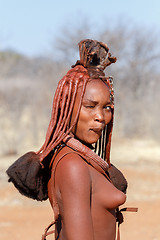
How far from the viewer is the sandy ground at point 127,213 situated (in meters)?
6.96

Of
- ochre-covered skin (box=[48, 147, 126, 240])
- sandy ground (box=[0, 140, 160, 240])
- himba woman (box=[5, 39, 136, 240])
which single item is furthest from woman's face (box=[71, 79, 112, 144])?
sandy ground (box=[0, 140, 160, 240])

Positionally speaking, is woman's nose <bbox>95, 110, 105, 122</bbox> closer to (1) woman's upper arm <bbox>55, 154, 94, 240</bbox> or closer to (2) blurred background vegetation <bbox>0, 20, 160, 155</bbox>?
(1) woman's upper arm <bbox>55, 154, 94, 240</bbox>

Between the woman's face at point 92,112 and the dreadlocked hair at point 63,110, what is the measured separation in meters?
0.03

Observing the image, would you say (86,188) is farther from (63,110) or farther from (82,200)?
(63,110)

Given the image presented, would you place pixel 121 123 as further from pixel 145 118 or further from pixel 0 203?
pixel 0 203

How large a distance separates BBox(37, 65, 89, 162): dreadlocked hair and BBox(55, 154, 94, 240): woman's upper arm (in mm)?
188

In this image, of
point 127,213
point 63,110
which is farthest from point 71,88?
point 127,213

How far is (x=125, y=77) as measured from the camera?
19.4m

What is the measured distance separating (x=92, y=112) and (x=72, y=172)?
357mm

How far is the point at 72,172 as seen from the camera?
6.53 feet

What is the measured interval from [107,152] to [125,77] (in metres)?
17.2

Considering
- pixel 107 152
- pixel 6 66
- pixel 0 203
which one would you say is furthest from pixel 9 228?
pixel 6 66

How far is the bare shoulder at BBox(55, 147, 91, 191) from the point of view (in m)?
1.98

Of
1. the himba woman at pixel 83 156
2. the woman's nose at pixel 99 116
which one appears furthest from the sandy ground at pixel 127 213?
the woman's nose at pixel 99 116
